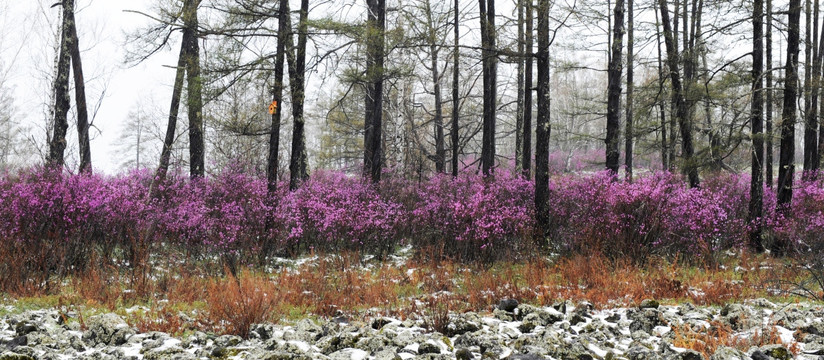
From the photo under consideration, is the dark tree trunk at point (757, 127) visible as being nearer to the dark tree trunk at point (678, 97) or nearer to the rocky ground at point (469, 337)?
the dark tree trunk at point (678, 97)

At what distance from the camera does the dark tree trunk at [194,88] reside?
952 centimetres

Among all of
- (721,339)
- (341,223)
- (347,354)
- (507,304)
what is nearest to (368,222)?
(341,223)

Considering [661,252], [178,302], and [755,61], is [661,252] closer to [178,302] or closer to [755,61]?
[755,61]

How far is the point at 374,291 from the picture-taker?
18.2 feet

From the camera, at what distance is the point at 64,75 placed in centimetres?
1091

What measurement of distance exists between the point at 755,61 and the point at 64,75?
13845 millimetres

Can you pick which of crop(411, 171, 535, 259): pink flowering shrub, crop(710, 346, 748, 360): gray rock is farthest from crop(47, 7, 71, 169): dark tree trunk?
crop(710, 346, 748, 360): gray rock

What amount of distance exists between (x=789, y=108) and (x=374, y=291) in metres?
7.99

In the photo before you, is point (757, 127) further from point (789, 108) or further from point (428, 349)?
point (428, 349)

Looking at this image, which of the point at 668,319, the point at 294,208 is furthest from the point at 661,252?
the point at 294,208

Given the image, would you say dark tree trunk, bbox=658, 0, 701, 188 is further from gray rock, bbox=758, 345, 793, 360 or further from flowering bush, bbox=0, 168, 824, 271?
gray rock, bbox=758, 345, 793, 360

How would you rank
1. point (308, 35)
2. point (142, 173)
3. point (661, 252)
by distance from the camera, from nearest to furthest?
point (661, 252)
point (308, 35)
point (142, 173)

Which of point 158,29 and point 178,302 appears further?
point 158,29

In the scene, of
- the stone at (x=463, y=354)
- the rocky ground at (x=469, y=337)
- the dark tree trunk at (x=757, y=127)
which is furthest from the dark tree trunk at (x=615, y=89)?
the stone at (x=463, y=354)
